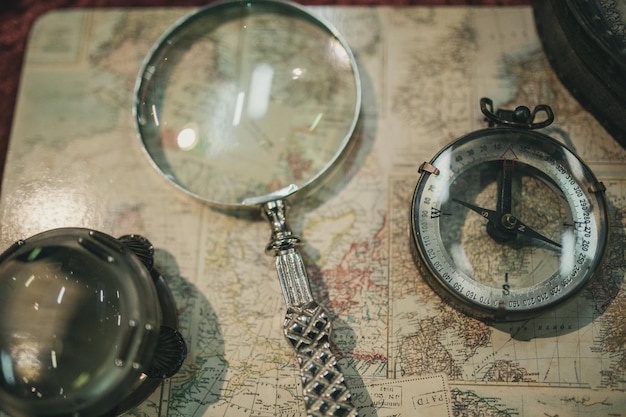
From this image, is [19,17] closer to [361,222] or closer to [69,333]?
[69,333]

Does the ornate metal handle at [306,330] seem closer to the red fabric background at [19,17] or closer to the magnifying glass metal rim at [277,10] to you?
the magnifying glass metal rim at [277,10]

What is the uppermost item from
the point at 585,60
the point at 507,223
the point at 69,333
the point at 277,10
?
the point at 277,10

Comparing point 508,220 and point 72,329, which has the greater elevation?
point 508,220

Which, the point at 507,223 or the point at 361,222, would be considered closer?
the point at 507,223

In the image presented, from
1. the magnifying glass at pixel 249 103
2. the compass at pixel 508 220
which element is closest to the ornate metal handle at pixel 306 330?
the magnifying glass at pixel 249 103

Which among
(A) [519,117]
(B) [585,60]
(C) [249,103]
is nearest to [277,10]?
(C) [249,103]

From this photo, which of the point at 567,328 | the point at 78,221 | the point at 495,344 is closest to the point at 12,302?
the point at 78,221

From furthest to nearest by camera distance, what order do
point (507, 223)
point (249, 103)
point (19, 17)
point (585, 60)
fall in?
point (19, 17)
point (249, 103)
point (585, 60)
point (507, 223)
